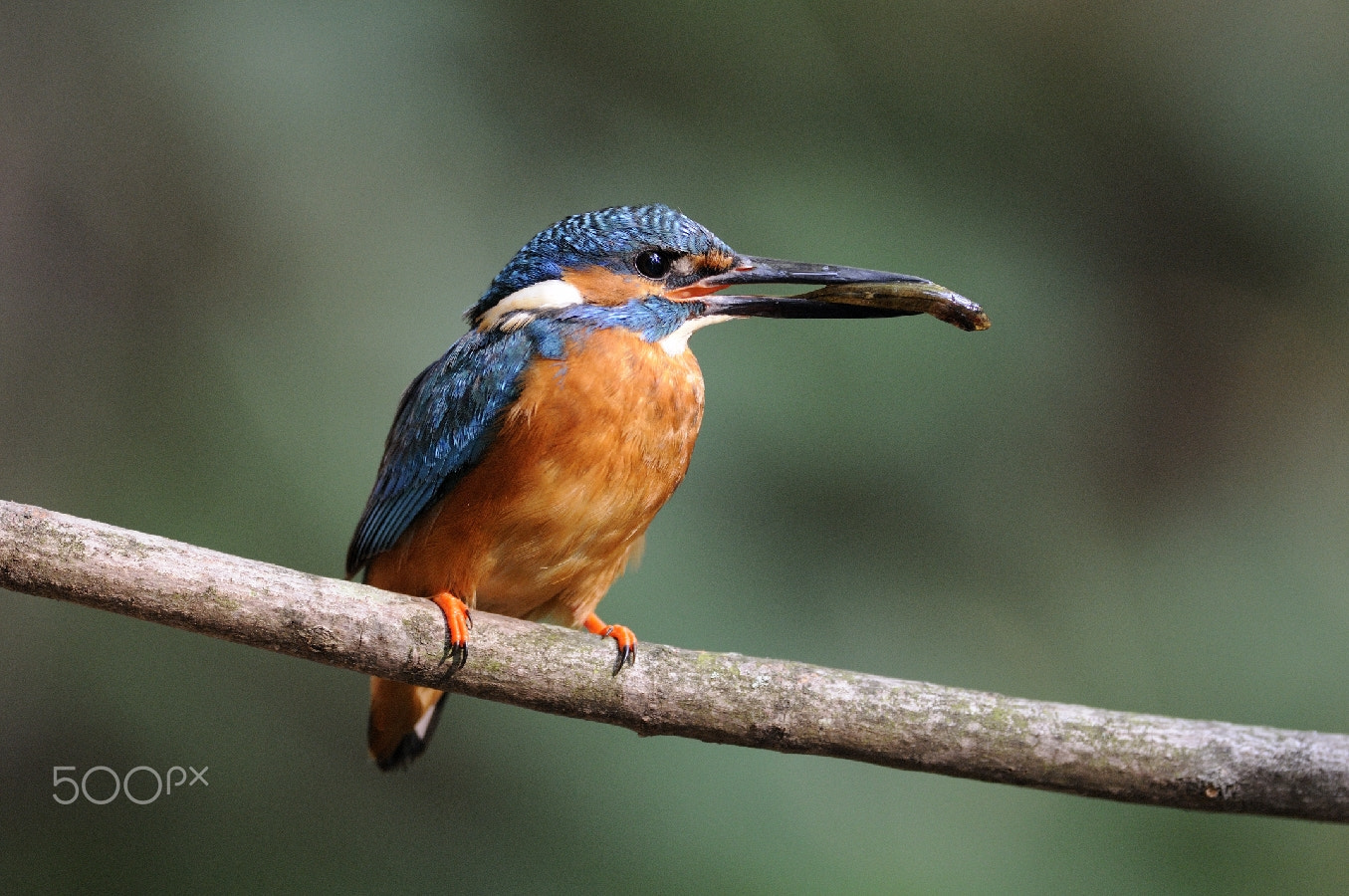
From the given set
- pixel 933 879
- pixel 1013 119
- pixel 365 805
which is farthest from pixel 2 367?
pixel 1013 119

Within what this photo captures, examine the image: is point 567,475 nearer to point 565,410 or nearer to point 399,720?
point 565,410

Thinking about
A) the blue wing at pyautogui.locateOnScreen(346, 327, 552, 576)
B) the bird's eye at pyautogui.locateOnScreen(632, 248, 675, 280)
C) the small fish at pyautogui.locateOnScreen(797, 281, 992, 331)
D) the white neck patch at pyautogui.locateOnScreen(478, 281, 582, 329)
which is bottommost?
the blue wing at pyautogui.locateOnScreen(346, 327, 552, 576)

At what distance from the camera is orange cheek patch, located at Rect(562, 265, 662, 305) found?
5.57 ft

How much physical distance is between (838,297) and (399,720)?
101 cm

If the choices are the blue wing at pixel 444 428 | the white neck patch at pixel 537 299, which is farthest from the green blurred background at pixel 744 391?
the white neck patch at pixel 537 299

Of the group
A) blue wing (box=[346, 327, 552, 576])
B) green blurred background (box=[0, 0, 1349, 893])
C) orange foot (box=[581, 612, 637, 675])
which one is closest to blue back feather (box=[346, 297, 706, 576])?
blue wing (box=[346, 327, 552, 576])

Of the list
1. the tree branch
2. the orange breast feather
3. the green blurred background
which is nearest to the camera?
the tree branch

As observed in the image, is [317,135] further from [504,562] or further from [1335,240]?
[1335,240]

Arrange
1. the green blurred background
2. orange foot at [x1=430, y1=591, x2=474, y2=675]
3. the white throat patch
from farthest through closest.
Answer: the green blurred background < the white throat patch < orange foot at [x1=430, y1=591, x2=474, y2=675]

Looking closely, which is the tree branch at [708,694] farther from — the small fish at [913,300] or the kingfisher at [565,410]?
the small fish at [913,300]

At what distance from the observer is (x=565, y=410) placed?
159 centimetres

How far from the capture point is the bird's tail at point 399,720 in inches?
74.3

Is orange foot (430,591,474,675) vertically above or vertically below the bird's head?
below

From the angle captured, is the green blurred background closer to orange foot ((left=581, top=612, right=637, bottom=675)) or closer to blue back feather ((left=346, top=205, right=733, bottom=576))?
blue back feather ((left=346, top=205, right=733, bottom=576))
